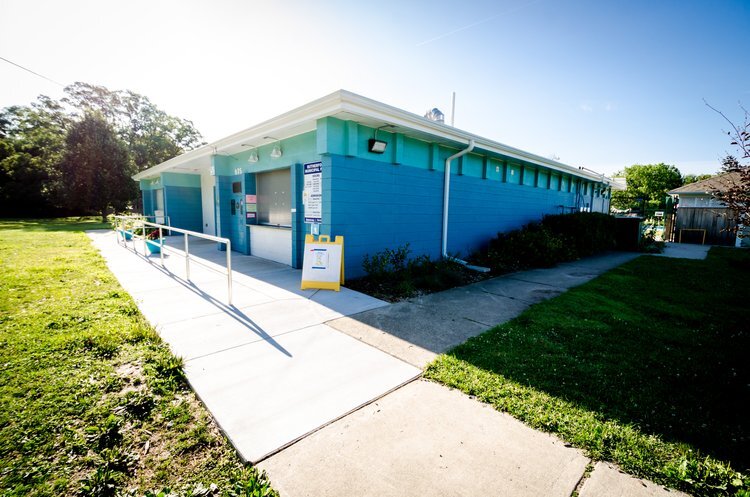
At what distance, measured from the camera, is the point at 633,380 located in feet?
9.38

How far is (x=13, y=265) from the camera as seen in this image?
6816 mm

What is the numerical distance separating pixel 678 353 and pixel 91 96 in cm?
4123

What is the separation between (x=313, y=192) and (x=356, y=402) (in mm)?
4714

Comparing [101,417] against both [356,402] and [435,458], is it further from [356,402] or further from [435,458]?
[435,458]

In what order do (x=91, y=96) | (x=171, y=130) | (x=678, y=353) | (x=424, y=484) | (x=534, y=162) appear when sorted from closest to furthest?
(x=424, y=484)
(x=678, y=353)
(x=534, y=162)
(x=91, y=96)
(x=171, y=130)

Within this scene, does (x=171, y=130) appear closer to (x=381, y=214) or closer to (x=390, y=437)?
(x=381, y=214)

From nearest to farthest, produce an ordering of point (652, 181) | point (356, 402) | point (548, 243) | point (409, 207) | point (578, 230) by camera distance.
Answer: point (356, 402) < point (409, 207) < point (548, 243) < point (578, 230) < point (652, 181)

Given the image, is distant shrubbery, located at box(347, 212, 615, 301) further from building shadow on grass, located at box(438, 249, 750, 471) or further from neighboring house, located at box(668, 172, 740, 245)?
neighboring house, located at box(668, 172, 740, 245)

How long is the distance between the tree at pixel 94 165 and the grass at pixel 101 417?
69.8 feet

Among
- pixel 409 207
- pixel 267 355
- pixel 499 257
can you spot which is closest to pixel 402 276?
pixel 409 207

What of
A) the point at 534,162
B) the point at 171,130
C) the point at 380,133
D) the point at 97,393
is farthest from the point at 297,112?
the point at 171,130

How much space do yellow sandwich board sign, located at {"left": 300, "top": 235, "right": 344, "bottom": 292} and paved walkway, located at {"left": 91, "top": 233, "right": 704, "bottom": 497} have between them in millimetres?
497

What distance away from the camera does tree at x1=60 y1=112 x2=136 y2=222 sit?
2014cm

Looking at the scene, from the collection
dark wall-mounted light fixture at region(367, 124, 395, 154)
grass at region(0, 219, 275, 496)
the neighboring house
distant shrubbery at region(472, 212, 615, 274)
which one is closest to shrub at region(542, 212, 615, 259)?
distant shrubbery at region(472, 212, 615, 274)
